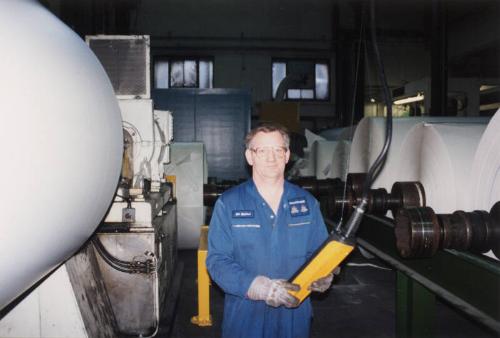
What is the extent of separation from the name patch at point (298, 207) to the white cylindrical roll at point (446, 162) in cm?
A: 80

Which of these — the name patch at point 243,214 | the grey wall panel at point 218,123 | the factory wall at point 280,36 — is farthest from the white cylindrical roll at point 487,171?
the factory wall at point 280,36

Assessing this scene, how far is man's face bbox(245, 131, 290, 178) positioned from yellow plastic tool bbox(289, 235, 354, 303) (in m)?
0.32

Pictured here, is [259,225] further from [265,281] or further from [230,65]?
[230,65]

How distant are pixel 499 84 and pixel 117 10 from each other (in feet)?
23.4

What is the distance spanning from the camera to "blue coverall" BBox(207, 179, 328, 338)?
4.45 ft

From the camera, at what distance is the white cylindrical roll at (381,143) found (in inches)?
96.6

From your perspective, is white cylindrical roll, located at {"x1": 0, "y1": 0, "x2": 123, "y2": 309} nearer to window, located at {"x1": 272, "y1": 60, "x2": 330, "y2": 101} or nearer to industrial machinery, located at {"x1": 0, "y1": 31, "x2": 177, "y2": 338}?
industrial machinery, located at {"x1": 0, "y1": 31, "x2": 177, "y2": 338}

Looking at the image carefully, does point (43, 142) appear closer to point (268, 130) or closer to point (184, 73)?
point (268, 130)

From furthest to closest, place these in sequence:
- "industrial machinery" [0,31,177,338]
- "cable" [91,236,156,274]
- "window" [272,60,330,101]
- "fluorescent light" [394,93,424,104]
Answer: "window" [272,60,330,101], "fluorescent light" [394,93,424,104], "cable" [91,236,156,274], "industrial machinery" [0,31,177,338]

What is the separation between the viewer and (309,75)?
33.2ft

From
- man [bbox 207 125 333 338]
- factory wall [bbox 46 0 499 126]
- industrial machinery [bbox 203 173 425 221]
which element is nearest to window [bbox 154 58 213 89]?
factory wall [bbox 46 0 499 126]

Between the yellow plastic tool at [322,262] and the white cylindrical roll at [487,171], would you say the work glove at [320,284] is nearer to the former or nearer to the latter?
the yellow plastic tool at [322,262]

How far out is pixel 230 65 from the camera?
10117mm

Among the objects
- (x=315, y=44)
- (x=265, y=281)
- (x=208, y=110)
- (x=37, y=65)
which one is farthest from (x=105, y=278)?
(x=315, y=44)
